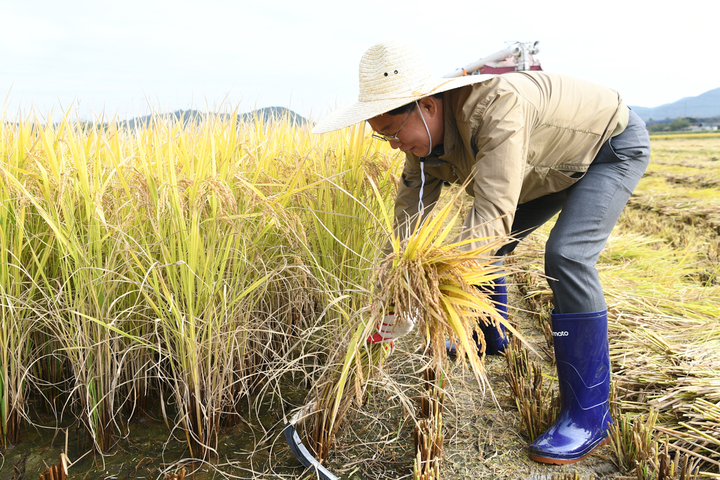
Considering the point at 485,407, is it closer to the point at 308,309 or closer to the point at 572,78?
the point at 308,309

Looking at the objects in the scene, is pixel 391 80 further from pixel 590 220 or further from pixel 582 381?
pixel 582 381

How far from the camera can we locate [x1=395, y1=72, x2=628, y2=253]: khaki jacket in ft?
4.74

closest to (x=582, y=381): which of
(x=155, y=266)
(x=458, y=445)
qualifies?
(x=458, y=445)

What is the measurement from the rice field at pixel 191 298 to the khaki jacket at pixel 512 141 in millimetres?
297

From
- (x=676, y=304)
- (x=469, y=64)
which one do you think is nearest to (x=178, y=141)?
(x=676, y=304)

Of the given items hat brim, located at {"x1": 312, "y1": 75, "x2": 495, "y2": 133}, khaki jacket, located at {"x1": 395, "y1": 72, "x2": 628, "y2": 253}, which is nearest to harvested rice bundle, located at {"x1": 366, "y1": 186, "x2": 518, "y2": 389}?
khaki jacket, located at {"x1": 395, "y1": 72, "x2": 628, "y2": 253}

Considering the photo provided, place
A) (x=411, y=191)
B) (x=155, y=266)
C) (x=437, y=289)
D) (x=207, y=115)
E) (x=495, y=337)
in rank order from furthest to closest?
(x=495, y=337) → (x=207, y=115) → (x=411, y=191) → (x=155, y=266) → (x=437, y=289)

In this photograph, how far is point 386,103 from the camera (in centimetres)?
151

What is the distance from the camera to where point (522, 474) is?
1.67 metres

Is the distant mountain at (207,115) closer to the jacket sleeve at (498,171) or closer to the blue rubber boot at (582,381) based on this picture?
the jacket sleeve at (498,171)

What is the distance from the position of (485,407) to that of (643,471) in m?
0.64

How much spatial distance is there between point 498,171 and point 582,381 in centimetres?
91

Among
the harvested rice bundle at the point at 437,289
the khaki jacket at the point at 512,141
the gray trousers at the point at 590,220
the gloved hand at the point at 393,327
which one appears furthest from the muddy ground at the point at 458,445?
the khaki jacket at the point at 512,141

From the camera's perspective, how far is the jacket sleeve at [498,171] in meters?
1.43
